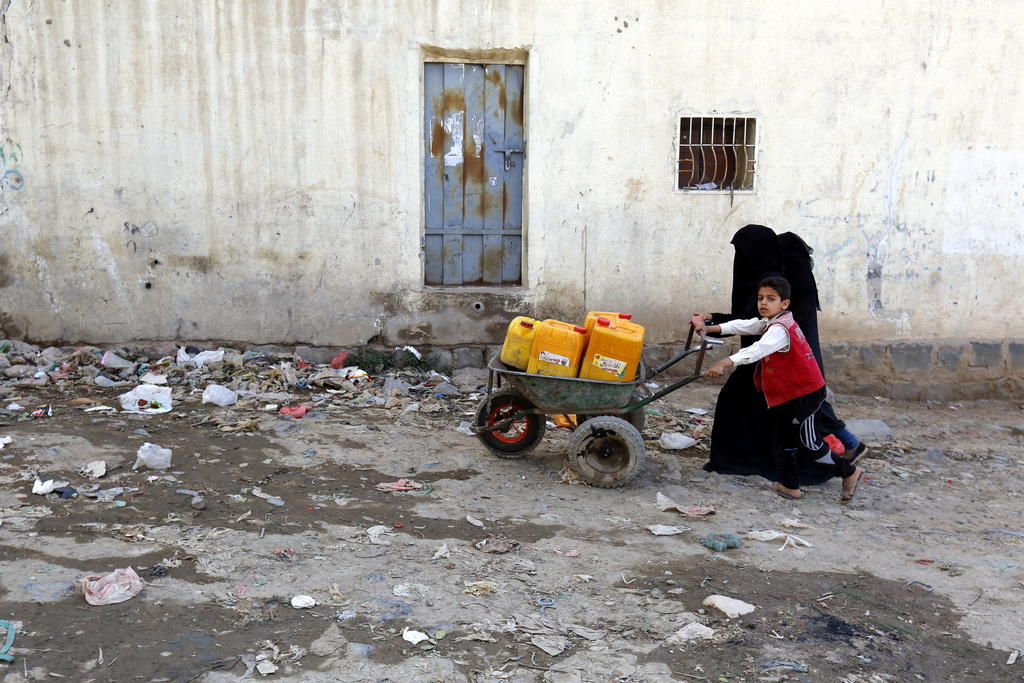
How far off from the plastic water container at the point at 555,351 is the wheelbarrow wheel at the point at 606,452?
1.14 ft

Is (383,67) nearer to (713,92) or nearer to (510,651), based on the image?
(713,92)

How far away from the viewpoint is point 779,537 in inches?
186

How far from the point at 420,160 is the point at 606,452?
11.4 ft

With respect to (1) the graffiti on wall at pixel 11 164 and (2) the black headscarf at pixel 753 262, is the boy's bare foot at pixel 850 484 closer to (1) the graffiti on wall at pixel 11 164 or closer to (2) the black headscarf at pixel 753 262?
(2) the black headscarf at pixel 753 262

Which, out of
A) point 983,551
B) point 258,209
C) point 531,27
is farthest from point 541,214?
point 983,551

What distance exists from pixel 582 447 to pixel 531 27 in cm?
397

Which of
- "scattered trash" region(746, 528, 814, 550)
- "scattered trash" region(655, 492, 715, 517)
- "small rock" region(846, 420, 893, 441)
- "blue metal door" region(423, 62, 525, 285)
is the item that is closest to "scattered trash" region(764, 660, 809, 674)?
"scattered trash" region(746, 528, 814, 550)

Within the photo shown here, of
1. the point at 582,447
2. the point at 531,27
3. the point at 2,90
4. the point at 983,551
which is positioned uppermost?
the point at 531,27

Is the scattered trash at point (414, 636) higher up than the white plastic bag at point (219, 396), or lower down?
lower down

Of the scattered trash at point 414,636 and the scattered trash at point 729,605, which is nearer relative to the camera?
the scattered trash at point 414,636

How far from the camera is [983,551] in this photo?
4773 mm

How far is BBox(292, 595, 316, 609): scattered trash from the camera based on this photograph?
12.5ft

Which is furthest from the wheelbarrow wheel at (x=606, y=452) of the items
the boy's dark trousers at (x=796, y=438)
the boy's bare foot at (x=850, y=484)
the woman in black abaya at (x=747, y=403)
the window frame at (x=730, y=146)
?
the window frame at (x=730, y=146)

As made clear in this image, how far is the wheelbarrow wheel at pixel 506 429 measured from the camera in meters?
5.77
